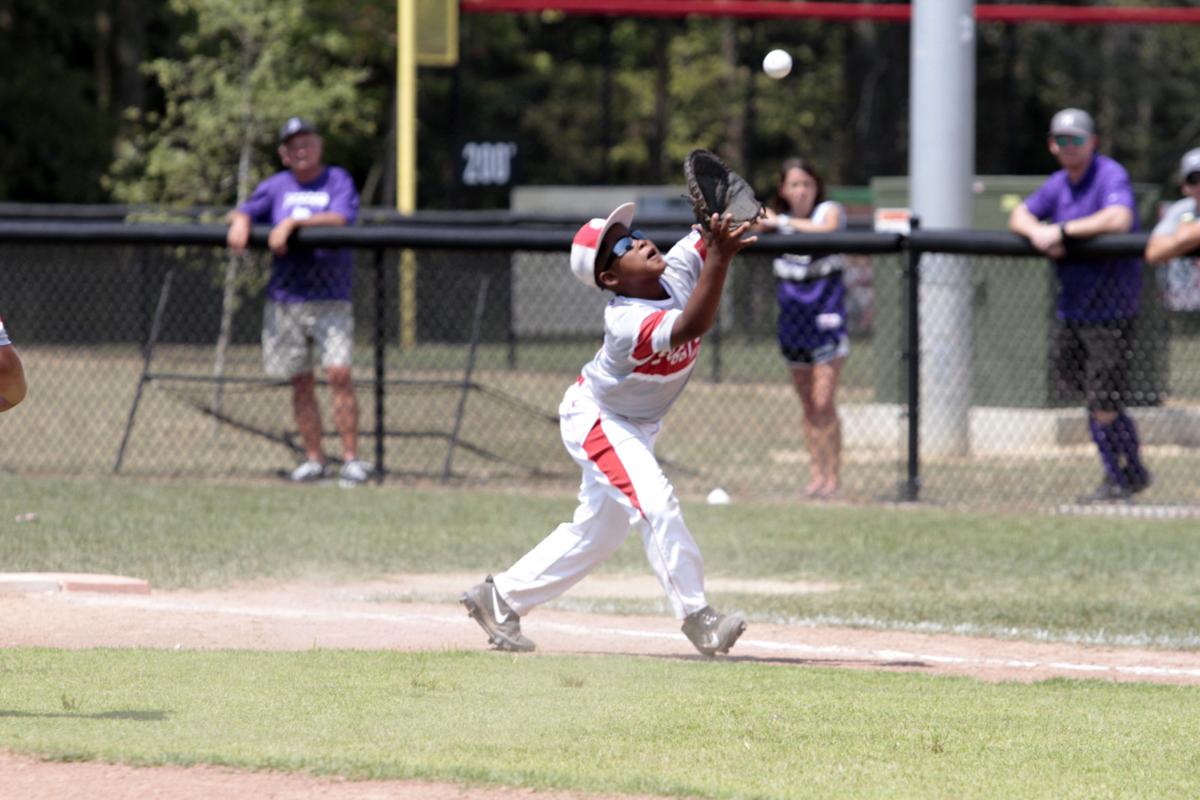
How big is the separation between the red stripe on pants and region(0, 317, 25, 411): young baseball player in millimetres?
2228

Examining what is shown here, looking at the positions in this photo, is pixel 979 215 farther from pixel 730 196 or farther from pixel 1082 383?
pixel 730 196

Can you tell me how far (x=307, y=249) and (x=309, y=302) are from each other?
1.10 ft

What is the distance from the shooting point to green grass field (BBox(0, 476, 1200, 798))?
201 inches

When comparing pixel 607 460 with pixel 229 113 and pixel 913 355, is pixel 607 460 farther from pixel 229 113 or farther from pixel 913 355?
pixel 229 113

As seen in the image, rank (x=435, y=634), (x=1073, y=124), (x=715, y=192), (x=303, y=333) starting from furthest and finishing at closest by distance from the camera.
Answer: (x=303, y=333)
(x=1073, y=124)
(x=435, y=634)
(x=715, y=192)

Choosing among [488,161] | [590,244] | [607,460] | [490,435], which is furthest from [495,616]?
[488,161]

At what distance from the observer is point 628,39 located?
1761 inches

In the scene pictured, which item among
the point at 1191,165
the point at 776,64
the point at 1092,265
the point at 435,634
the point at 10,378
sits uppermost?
the point at 776,64

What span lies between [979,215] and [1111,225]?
5.47 meters

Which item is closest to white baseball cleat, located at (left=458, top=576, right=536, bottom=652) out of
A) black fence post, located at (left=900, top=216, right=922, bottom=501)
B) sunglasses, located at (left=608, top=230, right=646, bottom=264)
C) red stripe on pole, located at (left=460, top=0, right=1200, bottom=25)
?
sunglasses, located at (left=608, top=230, right=646, bottom=264)

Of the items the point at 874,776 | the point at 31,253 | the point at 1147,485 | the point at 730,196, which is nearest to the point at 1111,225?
the point at 1147,485

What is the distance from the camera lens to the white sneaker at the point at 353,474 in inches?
463

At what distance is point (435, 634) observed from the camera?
7469mm

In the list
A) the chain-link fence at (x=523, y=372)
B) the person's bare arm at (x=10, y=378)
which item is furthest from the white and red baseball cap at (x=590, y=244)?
the chain-link fence at (x=523, y=372)
